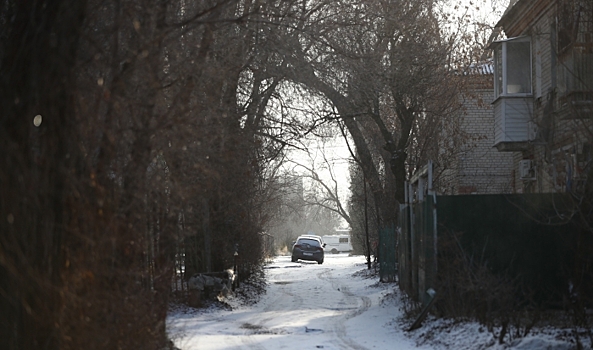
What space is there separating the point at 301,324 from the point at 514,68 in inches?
415

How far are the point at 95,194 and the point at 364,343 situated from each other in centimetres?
579

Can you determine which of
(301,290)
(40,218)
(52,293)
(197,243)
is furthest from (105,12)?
(301,290)

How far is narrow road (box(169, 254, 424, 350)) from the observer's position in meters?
10.8

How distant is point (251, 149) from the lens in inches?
656

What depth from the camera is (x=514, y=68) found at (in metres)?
20.6

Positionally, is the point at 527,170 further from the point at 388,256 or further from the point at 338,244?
the point at 338,244

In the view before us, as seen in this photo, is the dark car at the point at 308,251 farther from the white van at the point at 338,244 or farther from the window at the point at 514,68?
the white van at the point at 338,244

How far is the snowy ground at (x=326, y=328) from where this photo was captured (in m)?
9.66

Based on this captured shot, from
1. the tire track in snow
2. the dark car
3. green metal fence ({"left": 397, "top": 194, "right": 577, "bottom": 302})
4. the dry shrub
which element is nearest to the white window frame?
the tire track in snow

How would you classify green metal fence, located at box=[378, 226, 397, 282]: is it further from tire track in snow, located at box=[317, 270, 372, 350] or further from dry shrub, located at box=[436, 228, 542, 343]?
dry shrub, located at box=[436, 228, 542, 343]

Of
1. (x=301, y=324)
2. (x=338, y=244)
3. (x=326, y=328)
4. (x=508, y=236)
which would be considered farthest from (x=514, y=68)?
(x=338, y=244)

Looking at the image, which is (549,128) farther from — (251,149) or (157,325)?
(251,149)

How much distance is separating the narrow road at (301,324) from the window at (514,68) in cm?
627

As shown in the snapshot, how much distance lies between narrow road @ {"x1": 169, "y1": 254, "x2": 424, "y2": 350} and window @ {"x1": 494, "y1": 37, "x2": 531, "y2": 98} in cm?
627
